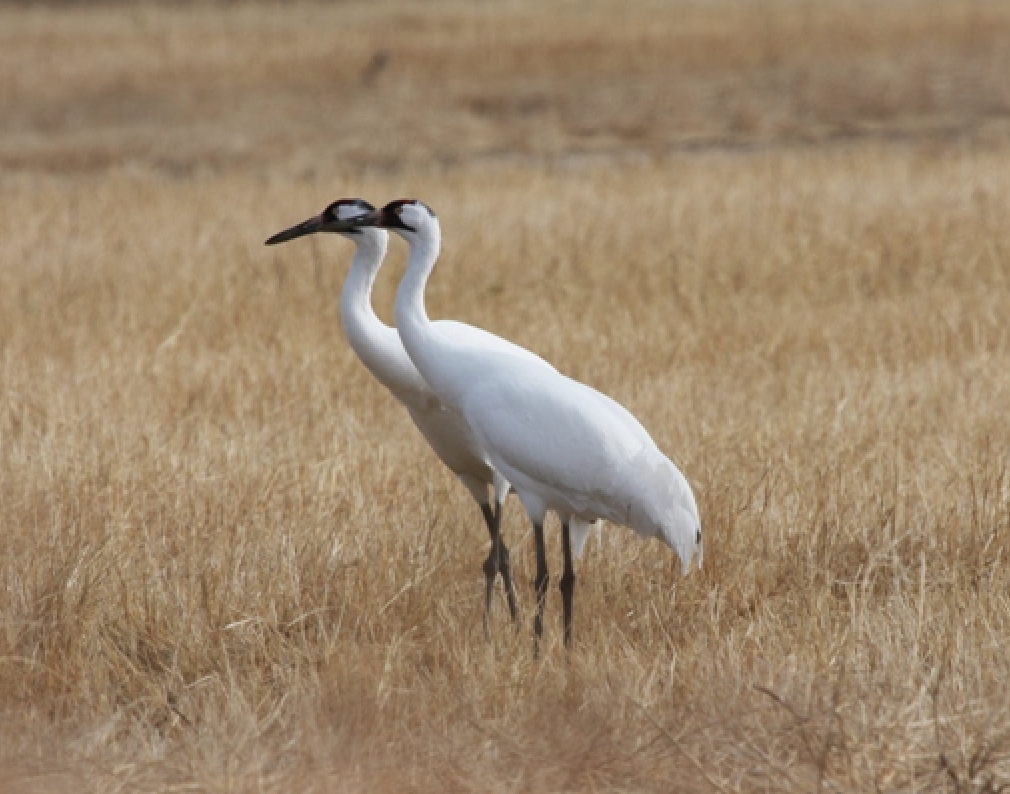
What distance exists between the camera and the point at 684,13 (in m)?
30.0

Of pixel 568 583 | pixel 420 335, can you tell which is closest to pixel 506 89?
pixel 420 335

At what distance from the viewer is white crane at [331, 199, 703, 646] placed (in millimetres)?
4676

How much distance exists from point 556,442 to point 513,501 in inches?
56.6

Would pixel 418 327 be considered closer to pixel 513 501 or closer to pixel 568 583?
pixel 568 583

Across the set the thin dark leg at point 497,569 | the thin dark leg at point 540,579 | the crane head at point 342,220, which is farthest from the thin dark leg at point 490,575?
the crane head at point 342,220

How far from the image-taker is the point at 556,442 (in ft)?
15.4

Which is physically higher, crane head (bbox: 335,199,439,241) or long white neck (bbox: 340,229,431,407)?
crane head (bbox: 335,199,439,241)

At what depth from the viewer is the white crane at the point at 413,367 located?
5.19 m

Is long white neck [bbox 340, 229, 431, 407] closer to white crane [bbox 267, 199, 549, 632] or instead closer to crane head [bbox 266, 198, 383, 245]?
white crane [bbox 267, 199, 549, 632]

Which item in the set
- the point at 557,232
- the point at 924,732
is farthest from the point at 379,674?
the point at 557,232

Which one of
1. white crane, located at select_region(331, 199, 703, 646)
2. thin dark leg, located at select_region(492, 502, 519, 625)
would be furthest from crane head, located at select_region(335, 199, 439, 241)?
thin dark leg, located at select_region(492, 502, 519, 625)

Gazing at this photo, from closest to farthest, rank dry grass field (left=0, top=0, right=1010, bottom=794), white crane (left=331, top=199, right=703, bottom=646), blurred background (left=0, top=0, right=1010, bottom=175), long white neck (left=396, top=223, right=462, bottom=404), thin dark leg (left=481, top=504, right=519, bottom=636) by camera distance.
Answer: dry grass field (left=0, top=0, right=1010, bottom=794), white crane (left=331, top=199, right=703, bottom=646), long white neck (left=396, top=223, right=462, bottom=404), thin dark leg (left=481, top=504, right=519, bottom=636), blurred background (left=0, top=0, right=1010, bottom=175)

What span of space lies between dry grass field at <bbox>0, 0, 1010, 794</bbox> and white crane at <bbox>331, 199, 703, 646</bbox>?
0.27 meters

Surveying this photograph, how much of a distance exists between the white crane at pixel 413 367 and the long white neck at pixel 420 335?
20cm
